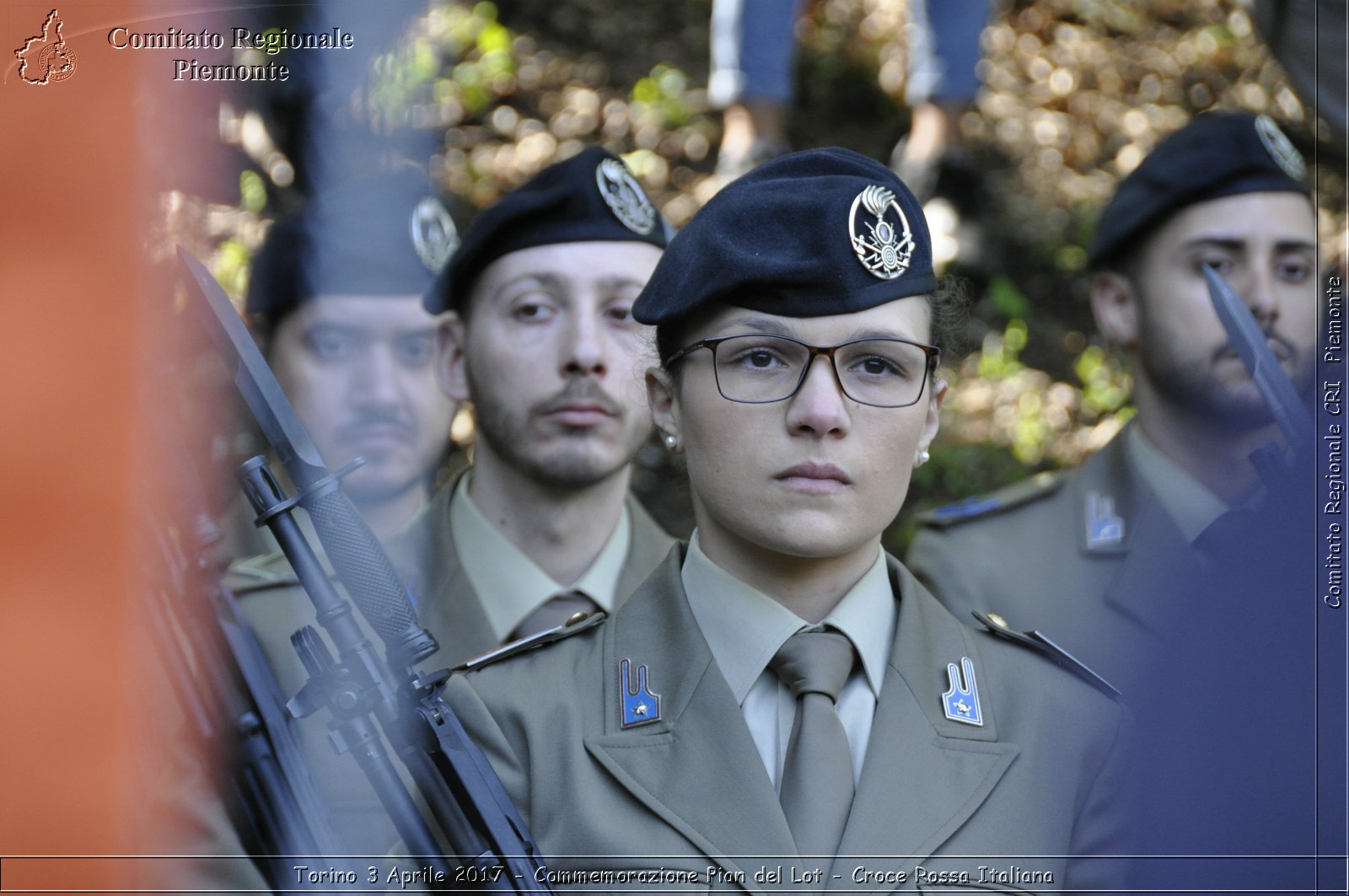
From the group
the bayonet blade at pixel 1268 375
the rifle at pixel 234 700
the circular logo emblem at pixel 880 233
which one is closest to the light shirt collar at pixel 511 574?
the rifle at pixel 234 700

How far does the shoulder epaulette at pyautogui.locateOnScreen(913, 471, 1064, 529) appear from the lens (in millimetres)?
3137

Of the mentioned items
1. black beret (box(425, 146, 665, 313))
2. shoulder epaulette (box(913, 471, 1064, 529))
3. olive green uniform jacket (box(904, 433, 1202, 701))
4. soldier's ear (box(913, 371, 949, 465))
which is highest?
black beret (box(425, 146, 665, 313))

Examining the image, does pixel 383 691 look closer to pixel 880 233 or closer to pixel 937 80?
pixel 880 233

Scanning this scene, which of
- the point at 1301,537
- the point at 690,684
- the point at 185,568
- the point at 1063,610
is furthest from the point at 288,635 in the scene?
the point at 1301,537

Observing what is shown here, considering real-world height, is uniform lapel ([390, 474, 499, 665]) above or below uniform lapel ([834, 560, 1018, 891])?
above

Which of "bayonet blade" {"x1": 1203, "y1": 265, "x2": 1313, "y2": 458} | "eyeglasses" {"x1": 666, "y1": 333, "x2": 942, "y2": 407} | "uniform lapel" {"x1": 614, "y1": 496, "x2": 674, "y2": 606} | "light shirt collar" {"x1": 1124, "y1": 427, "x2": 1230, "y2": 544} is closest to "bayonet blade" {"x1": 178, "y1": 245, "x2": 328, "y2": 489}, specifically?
"eyeglasses" {"x1": 666, "y1": 333, "x2": 942, "y2": 407}

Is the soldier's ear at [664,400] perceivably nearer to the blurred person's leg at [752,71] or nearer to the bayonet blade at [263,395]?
the bayonet blade at [263,395]

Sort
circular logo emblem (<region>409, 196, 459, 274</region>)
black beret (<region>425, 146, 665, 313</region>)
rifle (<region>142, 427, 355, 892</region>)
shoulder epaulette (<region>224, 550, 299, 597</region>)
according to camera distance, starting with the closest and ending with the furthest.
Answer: rifle (<region>142, 427, 355, 892</region>), shoulder epaulette (<region>224, 550, 299, 597</region>), black beret (<region>425, 146, 665, 313</region>), circular logo emblem (<region>409, 196, 459, 274</region>)

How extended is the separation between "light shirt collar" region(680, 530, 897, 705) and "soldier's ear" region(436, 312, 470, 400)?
107cm

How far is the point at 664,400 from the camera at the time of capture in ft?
7.33

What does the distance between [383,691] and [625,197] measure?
1.30m

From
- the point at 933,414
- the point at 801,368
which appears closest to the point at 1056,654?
the point at 933,414

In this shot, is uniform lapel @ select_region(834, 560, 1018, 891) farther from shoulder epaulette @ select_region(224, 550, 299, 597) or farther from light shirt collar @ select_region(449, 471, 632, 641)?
shoulder epaulette @ select_region(224, 550, 299, 597)

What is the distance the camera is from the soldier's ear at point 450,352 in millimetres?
3092
